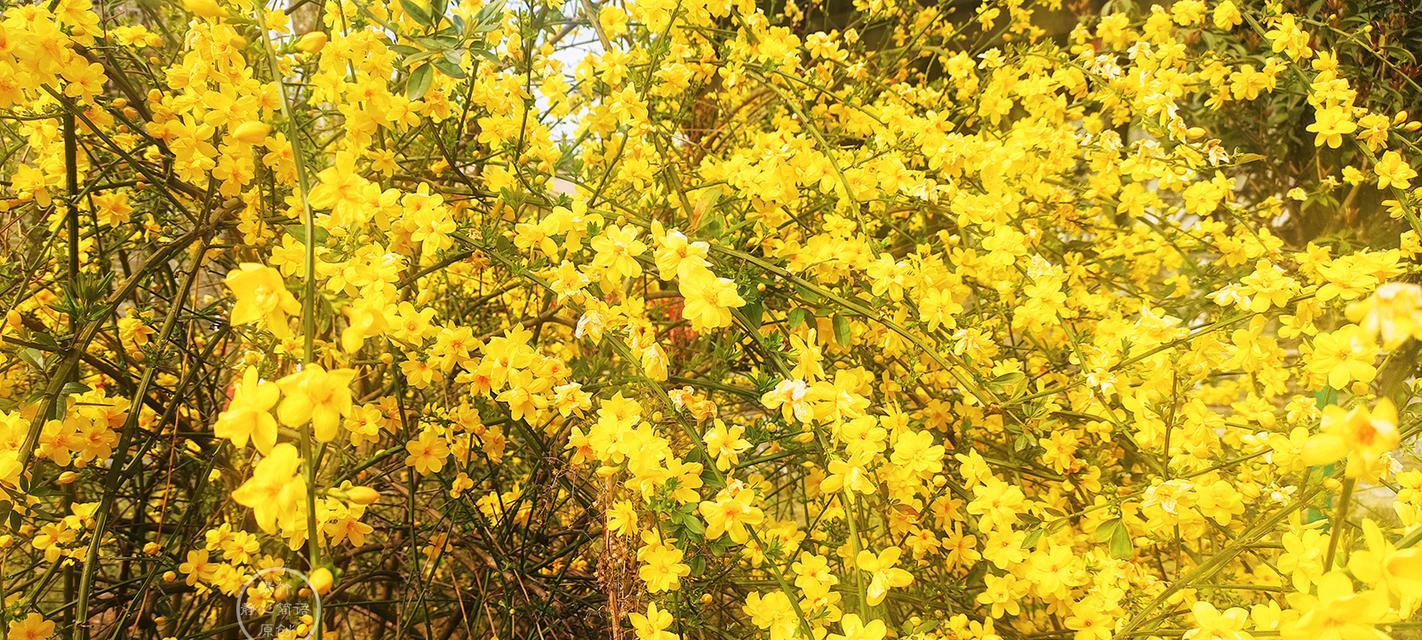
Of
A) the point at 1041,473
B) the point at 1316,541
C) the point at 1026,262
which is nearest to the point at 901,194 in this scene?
the point at 1026,262

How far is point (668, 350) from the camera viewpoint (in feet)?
6.09

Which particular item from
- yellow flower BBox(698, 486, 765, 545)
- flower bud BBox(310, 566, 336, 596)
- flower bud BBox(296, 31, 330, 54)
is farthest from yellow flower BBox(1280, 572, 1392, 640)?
flower bud BBox(296, 31, 330, 54)

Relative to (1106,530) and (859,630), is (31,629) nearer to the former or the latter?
(859,630)

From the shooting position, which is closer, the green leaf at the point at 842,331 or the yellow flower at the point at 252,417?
the yellow flower at the point at 252,417

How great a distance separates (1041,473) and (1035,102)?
0.94m

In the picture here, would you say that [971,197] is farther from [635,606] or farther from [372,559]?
[372,559]

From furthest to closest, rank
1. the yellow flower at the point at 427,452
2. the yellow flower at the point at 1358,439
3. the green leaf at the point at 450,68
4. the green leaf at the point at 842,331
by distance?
the yellow flower at the point at 427,452
the green leaf at the point at 842,331
the green leaf at the point at 450,68
the yellow flower at the point at 1358,439

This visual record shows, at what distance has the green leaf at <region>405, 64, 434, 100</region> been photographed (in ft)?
3.04

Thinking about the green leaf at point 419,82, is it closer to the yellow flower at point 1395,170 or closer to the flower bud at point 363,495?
the flower bud at point 363,495

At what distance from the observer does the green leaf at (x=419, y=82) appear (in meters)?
0.93

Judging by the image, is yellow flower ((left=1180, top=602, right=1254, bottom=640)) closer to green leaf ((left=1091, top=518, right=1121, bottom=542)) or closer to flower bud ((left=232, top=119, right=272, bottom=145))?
green leaf ((left=1091, top=518, right=1121, bottom=542))

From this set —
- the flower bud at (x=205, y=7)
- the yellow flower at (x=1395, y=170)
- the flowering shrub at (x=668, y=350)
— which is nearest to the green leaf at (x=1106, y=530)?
the flowering shrub at (x=668, y=350)

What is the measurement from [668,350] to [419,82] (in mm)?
1016

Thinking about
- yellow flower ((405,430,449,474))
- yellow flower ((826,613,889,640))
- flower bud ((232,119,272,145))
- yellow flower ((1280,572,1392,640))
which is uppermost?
flower bud ((232,119,272,145))
